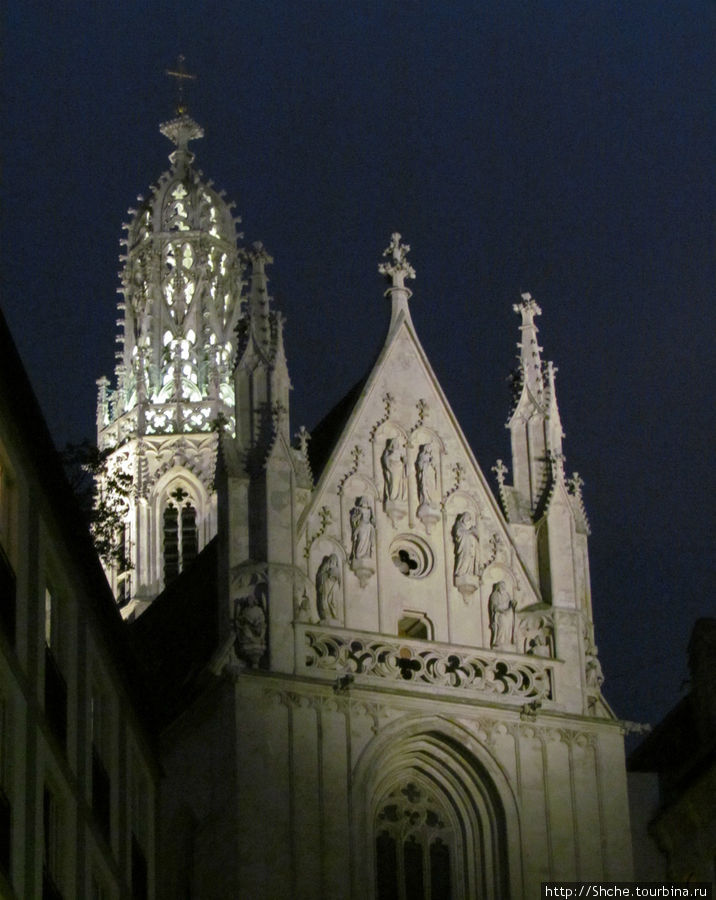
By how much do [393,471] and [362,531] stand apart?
4.64 feet

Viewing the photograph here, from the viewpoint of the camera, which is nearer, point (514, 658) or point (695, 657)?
point (514, 658)

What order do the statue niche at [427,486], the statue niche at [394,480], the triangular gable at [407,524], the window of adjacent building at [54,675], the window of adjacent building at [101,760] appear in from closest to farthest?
the window of adjacent building at [54,675]
the window of adjacent building at [101,760]
the triangular gable at [407,524]
the statue niche at [394,480]
the statue niche at [427,486]

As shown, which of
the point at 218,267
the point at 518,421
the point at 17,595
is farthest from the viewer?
the point at 218,267

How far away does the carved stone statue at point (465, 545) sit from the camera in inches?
1724

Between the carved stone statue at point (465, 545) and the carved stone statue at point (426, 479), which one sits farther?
the carved stone statue at point (426, 479)

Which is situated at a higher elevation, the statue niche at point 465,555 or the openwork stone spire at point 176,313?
the openwork stone spire at point 176,313

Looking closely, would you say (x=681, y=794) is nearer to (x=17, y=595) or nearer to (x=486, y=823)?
(x=486, y=823)

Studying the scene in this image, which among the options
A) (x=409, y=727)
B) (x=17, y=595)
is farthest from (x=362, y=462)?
(x=17, y=595)

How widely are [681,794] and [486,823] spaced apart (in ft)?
12.2

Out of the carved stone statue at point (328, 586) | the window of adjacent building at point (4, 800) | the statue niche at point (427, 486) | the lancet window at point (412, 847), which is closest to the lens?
the window of adjacent building at point (4, 800)

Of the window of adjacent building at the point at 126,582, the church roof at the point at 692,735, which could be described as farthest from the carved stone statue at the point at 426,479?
the window of adjacent building at the point at 126,582

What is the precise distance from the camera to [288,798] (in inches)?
1580

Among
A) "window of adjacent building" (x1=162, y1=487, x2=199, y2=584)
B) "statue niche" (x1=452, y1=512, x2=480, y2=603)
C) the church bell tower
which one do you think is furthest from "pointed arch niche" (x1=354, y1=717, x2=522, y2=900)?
"window of adjacent building" (x1=162, y1=487, x2=199, y2=584)

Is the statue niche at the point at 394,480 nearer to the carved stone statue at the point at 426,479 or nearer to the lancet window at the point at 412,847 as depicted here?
the carved stone statue at the point at 426,479
